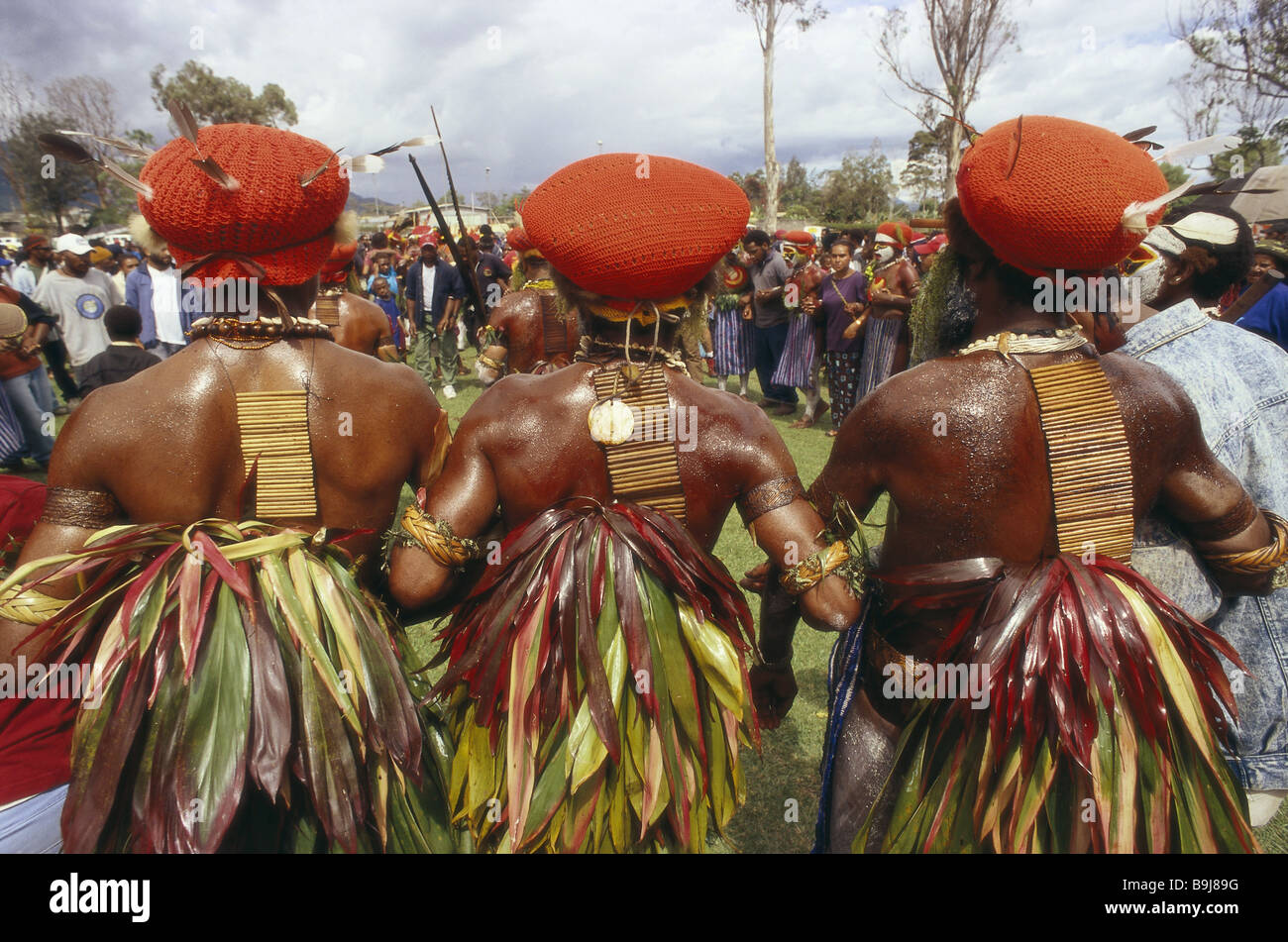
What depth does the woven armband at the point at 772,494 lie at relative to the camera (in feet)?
5.83

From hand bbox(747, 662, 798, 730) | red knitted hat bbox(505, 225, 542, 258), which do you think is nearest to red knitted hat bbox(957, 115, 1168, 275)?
hand bbox(747, 662, 798, 730)

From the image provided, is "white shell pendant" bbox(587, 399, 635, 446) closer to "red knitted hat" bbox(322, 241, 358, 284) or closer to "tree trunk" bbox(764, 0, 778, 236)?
"red knitted hat" bbox(322, 241, 358, 284)

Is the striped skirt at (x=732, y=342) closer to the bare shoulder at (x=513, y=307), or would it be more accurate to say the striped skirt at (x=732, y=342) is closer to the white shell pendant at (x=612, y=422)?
the bare shoulder at (x=513, y=307)

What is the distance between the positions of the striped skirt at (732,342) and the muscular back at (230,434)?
8895 millimetres

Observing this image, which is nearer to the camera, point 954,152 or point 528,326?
point 528,326

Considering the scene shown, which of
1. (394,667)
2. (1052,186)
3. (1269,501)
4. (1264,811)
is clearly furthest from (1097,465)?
(1264,811)

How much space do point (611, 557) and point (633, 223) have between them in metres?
0.73

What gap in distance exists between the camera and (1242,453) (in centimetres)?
225

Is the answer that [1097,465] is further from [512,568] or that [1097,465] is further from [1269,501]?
[512,568]

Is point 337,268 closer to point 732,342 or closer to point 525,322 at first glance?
point 525,322

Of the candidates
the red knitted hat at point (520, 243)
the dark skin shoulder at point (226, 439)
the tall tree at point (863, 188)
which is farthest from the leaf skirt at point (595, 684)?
the tall tree at point (863, 188)

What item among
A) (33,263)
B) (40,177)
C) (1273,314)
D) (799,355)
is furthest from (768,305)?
(40,177)

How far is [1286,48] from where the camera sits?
14.4 metres

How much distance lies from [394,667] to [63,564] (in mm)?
692
